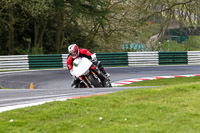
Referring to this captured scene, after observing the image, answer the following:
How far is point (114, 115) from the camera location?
247 inches

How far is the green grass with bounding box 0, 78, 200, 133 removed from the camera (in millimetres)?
5555

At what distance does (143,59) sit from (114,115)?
16252mm

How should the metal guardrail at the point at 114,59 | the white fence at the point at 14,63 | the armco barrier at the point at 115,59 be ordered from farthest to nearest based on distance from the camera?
1. the armco barrier at the point at 115,59
2. the metal guardrail at the point at 114,59
3. the white fence at the point at 14,63

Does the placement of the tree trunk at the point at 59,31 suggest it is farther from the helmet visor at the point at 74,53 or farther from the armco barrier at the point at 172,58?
the helmet visor at the point at 74,53

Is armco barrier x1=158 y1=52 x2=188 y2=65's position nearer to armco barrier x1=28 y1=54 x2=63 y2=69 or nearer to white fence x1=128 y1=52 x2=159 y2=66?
white fence x1=128 y1=52 x2=159 y2=66

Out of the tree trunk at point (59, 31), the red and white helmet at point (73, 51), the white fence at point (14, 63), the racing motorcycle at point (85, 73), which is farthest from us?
the tree trunk at point (59, 31)

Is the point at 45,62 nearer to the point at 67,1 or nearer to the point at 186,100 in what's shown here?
the point at 67,1

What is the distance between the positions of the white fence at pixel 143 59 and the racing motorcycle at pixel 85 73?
35.1 feet

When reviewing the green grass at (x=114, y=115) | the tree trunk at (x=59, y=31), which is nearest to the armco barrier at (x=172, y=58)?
the tree trunk at (x=59, y=31)

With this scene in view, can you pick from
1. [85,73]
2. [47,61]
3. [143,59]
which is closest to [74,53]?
[85,73]

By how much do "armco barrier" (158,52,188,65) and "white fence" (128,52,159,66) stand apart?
327mm

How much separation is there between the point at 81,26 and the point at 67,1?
5.34 metres

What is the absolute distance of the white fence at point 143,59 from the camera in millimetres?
22094

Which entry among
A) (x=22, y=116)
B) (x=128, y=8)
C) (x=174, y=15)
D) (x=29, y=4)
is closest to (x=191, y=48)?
(x=174, y=15)
